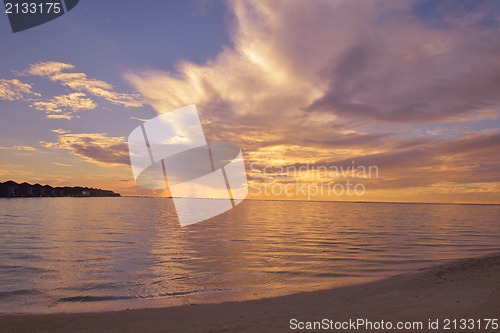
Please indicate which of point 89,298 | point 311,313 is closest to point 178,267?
point 89,298

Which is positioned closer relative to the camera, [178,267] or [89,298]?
[89,298]

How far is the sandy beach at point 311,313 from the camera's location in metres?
9.11

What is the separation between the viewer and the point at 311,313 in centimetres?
1037

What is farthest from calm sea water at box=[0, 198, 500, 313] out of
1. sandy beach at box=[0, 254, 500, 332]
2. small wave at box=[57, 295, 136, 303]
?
sandy beach at box=[0, 254, 500, 332]

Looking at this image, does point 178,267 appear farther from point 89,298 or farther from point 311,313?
point 311,313

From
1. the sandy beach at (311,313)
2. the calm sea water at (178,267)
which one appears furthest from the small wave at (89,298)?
the sandy beach at (311,313)

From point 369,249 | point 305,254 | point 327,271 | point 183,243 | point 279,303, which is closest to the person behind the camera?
point 279,303

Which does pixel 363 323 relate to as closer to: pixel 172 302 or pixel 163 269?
pixel 172 302

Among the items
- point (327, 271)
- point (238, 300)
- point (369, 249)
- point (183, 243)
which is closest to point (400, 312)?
point (238, 300)

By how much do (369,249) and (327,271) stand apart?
9916 mm

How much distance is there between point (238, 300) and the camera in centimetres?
1280

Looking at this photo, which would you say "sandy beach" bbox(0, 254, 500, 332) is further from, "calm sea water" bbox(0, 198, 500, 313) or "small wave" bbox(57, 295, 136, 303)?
"small wave" bbox(57, 295, 136, 303)

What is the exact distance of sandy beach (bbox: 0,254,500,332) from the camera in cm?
911

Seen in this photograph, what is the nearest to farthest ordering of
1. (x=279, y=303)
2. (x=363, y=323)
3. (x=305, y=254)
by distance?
(x=363, y=323) → (x=279, y=303) → (x=305, y=254)
